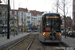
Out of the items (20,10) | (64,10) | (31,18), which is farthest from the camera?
(31,18)

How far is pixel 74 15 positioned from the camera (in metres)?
55.5

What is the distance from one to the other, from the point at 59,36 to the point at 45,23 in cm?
195

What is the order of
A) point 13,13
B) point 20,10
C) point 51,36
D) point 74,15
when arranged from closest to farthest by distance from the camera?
point 51,36
point 74,15
point 13,13
point 20,10

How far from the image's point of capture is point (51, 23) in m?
11.9

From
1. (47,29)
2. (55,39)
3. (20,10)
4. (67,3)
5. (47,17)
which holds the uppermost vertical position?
(20,10)

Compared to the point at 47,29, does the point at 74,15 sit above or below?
above

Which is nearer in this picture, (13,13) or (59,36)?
(59,36)

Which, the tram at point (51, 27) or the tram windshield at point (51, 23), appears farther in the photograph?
the tram windshield at point (51, 23)

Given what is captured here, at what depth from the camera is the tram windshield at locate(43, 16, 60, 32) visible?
11.8m

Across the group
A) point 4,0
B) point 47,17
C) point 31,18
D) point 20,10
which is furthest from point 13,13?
point 47,17

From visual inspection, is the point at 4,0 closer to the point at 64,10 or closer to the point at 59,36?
the point at 64,10

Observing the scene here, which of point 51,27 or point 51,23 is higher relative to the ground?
point 51,23

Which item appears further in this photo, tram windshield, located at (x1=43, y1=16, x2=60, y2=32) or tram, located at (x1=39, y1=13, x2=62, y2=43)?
tram windshield, located at (x1=43, y1=16, x2=60, y2=32)

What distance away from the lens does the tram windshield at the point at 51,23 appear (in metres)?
11.8
